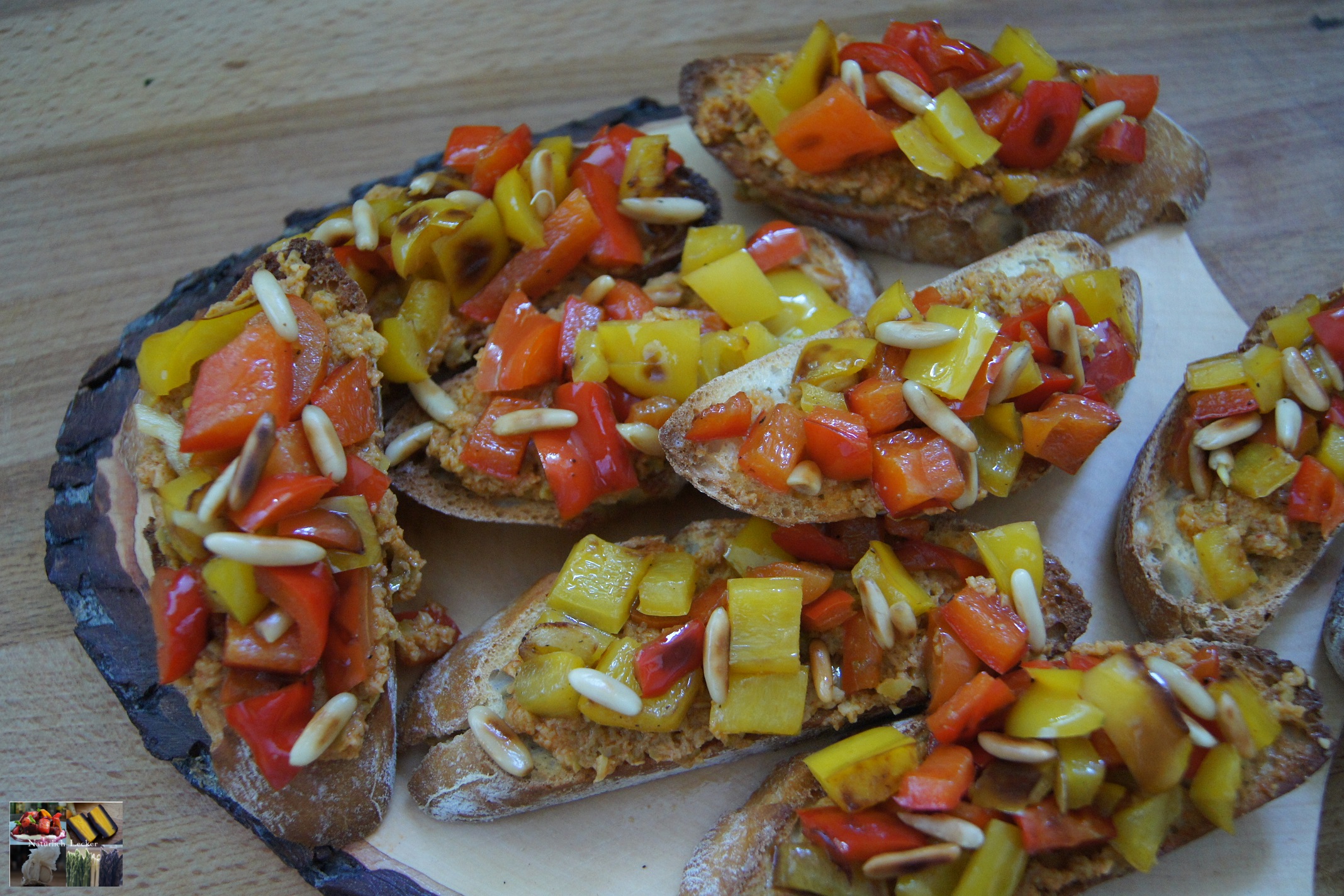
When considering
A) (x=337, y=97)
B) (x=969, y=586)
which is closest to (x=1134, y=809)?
(x=969, y=586)

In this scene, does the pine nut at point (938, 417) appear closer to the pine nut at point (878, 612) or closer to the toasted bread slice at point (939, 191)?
the pine nut at point (878, 612)

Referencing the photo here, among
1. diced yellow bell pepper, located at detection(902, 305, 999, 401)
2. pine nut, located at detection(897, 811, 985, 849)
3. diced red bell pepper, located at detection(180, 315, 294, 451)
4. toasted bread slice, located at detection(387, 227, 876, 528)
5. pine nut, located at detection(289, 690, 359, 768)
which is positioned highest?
diced red bell pepper, located at detection(180, 315, 294, 451)

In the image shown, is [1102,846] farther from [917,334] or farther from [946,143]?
[946,143]

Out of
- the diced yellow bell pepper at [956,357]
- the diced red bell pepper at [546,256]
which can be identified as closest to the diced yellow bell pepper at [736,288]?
the diced red bell pepper at [546,256]

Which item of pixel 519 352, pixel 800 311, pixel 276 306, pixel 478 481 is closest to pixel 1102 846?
pixel 800 311

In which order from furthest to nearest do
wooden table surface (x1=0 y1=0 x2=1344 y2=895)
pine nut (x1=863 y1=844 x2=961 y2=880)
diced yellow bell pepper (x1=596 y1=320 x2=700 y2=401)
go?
wooden table surface (x1=0 y1=0 x2=1344 y2=895) → diced yellow bell pepper (x1=596 y1=320 x2=700 y2=401) → pine nut (x1=863 y1=844 x2=961 y2=880)

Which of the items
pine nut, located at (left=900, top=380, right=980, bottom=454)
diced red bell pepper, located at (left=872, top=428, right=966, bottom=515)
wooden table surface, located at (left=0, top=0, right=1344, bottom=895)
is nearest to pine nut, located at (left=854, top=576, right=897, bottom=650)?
diced red bell pepper, located at (left=872, top=428, right=966, bottom=515)

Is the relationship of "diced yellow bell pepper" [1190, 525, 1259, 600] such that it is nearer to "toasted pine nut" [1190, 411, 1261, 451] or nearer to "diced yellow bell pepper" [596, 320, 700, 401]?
"toasted pine nut" [1190, 411, 1261, 451]
